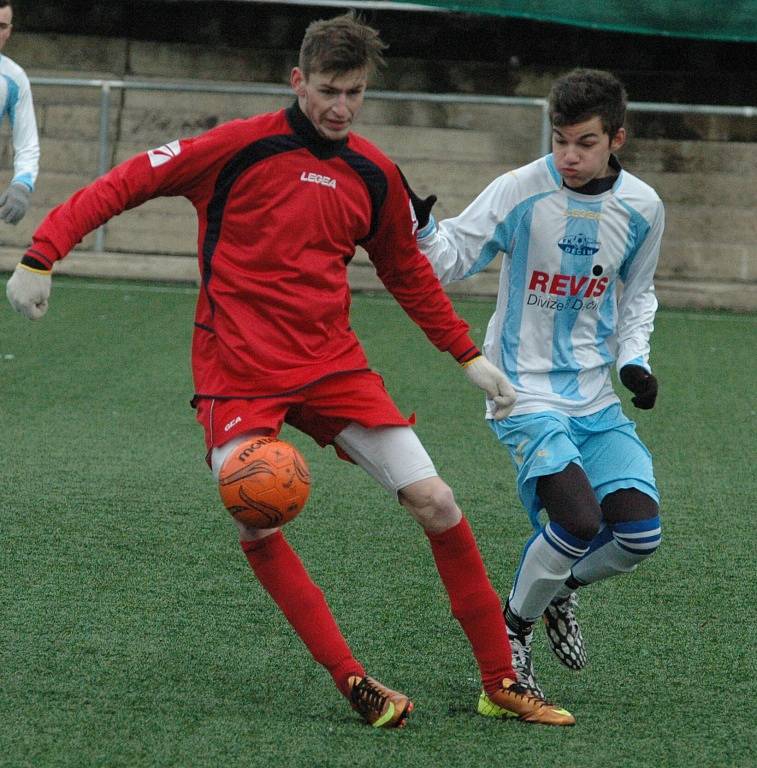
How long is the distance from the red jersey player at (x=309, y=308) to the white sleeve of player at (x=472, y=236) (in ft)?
1.51

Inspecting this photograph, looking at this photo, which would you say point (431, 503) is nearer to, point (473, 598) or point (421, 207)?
point (473, 598)

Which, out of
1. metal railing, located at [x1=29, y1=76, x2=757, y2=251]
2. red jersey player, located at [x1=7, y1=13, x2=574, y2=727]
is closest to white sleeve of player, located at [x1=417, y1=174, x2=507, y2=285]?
red jersey player, located at [x1=7, y1=13, x2=574, y2=727]

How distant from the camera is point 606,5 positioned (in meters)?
12.0

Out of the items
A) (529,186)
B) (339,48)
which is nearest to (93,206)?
(339,48)

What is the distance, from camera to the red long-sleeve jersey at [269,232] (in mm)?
3619

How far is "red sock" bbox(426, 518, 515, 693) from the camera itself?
3736 millimetres

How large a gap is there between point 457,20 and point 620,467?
A: 10.6 m

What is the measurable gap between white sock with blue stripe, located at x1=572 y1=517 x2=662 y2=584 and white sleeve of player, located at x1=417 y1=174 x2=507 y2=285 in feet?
2.93

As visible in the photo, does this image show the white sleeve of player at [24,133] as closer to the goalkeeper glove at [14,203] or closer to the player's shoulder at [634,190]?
the goalkeeper glove at [14,203]

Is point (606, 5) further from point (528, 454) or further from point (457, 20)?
point (528, 454)

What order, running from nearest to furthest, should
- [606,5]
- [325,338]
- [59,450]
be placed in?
[325,338] < [59,450] < [606,5]

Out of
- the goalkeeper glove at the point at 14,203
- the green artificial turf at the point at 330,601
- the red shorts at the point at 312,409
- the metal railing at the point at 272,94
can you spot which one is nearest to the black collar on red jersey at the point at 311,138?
the red shorts at the point at 312,409

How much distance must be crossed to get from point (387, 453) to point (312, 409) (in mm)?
228

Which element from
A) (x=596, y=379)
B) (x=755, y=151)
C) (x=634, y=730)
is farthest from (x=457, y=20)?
(x=634, y=730)
